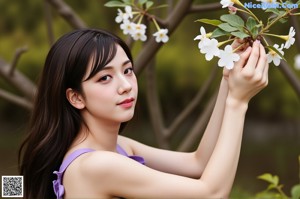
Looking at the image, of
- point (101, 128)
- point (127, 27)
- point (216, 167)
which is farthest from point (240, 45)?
point (127, 27)

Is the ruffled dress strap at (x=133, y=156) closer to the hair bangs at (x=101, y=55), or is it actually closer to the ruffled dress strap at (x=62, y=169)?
the ruffled dress strap at (x=62, y=169)

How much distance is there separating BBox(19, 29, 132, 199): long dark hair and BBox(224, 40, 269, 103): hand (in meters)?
0.31

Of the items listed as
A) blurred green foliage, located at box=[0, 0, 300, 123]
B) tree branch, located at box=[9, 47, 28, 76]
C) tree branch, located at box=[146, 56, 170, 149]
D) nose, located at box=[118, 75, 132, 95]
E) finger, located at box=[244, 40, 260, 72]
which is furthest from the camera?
blurred green foliage, located at box=[0, 0, 300, 123]

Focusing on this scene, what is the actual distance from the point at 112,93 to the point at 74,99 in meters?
0.12

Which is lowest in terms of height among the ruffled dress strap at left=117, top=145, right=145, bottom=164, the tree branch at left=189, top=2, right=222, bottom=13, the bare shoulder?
the ruffled dress strap at left=117, top=145, right=145, bottom=164

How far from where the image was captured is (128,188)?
4.56ft

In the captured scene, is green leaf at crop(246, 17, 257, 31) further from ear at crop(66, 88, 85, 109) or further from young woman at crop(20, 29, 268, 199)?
ear at crop(66, 88, 85, 109)

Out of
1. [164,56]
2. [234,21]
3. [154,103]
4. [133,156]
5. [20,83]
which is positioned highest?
[234,21]

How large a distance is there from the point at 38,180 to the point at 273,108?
335 inches

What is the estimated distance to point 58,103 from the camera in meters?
1.51

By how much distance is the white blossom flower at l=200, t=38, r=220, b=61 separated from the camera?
Result: 4.36ft

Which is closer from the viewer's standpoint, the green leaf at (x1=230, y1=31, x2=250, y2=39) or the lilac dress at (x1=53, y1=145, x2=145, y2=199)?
the green leaf at (x1=230, y1=31, x2=250, y2=39)

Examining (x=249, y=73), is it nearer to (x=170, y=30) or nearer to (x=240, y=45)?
(x=240, y=45)

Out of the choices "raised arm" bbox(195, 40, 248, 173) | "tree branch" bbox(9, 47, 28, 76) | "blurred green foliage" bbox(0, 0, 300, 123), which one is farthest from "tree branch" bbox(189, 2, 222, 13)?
"blurred green foliage" bbox(0, 0, 300, 123)
